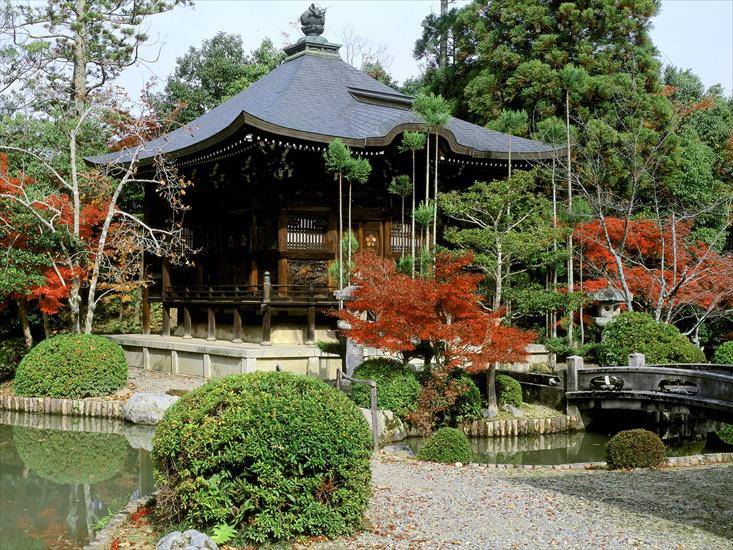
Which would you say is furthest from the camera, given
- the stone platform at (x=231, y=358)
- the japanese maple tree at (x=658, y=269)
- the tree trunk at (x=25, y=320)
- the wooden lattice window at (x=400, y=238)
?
the tree trunk at (x=25, y=320)

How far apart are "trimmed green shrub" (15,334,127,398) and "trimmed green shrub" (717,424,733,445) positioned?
464 inches

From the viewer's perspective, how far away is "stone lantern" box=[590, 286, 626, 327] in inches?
720

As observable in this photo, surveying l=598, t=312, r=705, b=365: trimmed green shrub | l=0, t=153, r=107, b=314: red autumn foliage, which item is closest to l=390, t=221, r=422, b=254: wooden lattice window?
l=598, t=312, r=705, b=365: trimmed green shrub

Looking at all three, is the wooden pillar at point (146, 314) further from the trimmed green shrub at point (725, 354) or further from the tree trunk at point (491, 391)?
the trimmed green shrub at point (725, 354)

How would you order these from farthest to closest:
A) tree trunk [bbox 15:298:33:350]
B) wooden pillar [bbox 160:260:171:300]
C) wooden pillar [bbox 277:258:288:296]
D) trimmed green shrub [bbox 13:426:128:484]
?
wooden pillar [bbox 160:260:171:300]
tree trunk [bbox 15:298:33:350]
wooden pillar [bbox 277:258:288:296]
trimmed green shrub [bbox 13:426:128:484]

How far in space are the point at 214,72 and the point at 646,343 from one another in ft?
78.1

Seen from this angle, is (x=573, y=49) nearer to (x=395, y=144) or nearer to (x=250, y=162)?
(x=395, y=144)

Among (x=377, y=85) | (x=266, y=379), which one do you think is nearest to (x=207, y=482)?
(x=266, y=379)

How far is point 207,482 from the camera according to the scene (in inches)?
242

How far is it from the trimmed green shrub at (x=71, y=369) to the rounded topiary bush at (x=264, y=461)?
9333 millimetres

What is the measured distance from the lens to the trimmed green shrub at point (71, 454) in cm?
1091

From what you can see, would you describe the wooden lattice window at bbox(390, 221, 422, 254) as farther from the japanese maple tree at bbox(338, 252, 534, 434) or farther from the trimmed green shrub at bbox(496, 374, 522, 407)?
Result: the japanese maple tree at bbox(338, 252, 534, 434)

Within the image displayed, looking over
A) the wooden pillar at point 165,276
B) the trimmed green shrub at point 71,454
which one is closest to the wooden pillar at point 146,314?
the wooden pillar at point 165,276

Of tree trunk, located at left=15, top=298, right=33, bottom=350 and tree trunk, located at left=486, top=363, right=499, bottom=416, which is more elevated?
tree trunk, located at left=15, top=298, right=33, bottom=350
